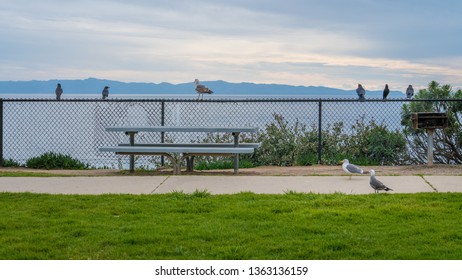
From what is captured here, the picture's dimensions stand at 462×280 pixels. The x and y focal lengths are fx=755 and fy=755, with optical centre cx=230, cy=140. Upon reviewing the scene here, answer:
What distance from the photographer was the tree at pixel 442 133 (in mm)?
17750

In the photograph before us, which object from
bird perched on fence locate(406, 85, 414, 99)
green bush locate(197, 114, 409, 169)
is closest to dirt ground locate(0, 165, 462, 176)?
green bush locate(197, 114, 409, 169)

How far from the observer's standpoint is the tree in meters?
17.8

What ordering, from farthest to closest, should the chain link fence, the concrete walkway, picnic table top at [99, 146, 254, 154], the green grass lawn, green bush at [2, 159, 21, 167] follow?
the chain link fence < green bush at [2, 159, 21, 167] < picnic table top at [99, 146, 254, 154] < the concrete walkway < the green grass lawn

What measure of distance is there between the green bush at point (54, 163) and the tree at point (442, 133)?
770cm

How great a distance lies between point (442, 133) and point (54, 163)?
8.98m

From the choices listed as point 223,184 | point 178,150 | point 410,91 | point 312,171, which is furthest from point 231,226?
point 410,91

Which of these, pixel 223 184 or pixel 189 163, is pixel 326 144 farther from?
pixel 223 184

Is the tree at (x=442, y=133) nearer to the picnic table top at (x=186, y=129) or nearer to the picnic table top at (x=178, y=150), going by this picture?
the picnic table top at (x=186, y=129)

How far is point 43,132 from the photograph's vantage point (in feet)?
67.9

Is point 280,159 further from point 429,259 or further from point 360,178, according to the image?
point 429,259

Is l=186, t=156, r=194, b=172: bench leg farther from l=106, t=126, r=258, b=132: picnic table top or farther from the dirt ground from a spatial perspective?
l=106, t=126, r=258, b=132: picnic table top

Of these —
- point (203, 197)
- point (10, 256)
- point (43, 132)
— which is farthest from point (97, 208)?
point (43, 132)

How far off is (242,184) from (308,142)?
6.16 m

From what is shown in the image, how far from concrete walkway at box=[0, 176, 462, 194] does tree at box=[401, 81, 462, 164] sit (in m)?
5.40
